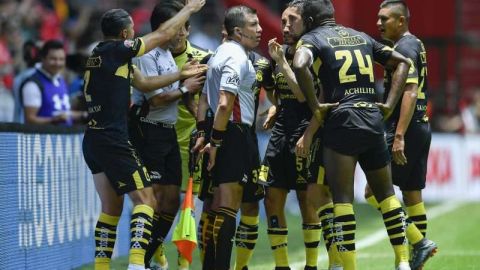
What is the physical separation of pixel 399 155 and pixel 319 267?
75.9 inches

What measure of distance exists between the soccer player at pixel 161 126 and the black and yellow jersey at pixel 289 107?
2.34 ft

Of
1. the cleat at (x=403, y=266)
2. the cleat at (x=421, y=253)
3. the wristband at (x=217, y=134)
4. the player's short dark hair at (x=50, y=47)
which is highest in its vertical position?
the player's short dark hair at (x=50, y=47)

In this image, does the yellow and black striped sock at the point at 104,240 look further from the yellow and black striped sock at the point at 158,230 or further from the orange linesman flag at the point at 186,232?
the yellow and black striped sock at the point at 158,230

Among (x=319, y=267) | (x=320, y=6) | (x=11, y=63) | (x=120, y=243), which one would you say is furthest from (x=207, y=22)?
(x=320, y=6)

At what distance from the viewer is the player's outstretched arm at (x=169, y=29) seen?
1052cm

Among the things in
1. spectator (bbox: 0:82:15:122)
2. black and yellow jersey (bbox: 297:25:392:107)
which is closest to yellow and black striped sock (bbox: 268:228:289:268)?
black and yellow jersey (bbox: 297:25:392:107)

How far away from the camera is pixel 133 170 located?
1051cm

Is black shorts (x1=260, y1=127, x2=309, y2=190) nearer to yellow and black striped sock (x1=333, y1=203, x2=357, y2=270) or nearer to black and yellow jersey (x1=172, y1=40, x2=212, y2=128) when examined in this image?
yellow and black striped sock (x1=333, y1=203, x2=357, y2=270)

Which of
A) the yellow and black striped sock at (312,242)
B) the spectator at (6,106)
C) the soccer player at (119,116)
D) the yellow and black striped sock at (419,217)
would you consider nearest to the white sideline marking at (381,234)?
the yellow and black striped sock at (312,242)

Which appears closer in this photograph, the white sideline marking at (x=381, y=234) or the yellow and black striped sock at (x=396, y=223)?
the yellow and black striped sock at (x=396, y=223)

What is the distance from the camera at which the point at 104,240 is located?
10.8 m

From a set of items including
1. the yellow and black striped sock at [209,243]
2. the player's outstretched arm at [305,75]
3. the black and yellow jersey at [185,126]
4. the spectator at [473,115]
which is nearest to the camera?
the player's outstretched arm at [305,75]

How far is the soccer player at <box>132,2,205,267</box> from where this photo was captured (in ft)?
37.6

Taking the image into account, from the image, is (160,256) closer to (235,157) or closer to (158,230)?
(158,230)
